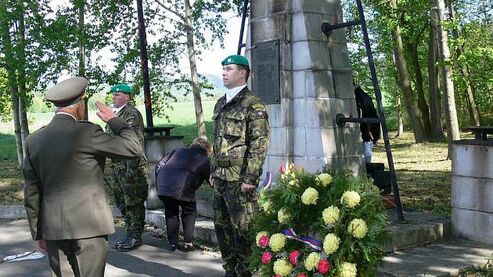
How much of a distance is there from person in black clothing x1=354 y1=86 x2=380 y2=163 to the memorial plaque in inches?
68.6

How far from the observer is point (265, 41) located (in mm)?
7062

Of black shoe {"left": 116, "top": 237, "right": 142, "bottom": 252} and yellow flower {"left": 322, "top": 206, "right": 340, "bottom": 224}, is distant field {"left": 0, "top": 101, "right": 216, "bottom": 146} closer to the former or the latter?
black shoe {"left": 116, "top": 237, "right": 142, "bottom": 252}

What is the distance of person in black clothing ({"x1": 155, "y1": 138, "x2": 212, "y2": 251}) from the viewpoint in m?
6.56

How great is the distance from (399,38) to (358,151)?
48.7ft

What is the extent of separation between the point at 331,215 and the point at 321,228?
0.16 m

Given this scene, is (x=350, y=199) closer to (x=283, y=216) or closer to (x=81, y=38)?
(x=283, y=216)

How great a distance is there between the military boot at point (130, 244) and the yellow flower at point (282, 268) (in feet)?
11.1

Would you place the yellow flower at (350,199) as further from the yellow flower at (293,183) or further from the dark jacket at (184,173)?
the dark jacket at (184,173)

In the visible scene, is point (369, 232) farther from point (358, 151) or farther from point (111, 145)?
point (358, 151)

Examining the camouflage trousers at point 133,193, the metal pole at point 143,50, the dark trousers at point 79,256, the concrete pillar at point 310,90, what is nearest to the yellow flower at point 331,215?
the dark trousers at point 79,256

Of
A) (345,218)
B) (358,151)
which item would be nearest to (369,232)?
(345,218)

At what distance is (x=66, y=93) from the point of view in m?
3.51

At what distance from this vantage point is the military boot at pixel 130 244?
6.96m

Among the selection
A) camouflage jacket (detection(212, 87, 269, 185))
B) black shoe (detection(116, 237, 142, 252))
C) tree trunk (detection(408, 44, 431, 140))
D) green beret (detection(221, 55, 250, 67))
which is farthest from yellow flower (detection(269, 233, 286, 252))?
tree trunk (detection(408, 44, 431, 140))
